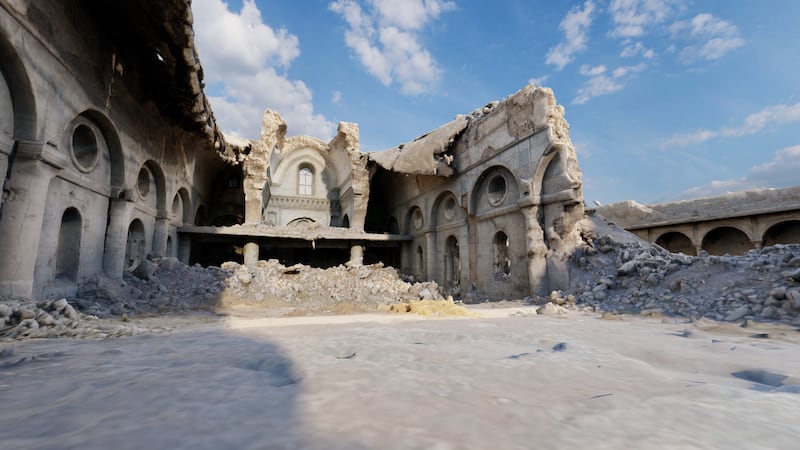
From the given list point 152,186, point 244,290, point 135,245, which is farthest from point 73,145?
point 244,290

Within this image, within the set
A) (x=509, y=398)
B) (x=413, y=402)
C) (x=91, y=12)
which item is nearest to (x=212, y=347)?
(x=413, y=402)

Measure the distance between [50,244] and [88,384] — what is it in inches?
263

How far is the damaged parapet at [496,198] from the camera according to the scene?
32.2 feet

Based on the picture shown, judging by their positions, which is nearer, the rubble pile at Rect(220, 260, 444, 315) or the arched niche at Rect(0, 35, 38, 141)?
the arched niche at Rect(0, 35, 38, 141)

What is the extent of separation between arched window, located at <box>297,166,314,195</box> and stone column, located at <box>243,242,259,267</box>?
6815 millimetres

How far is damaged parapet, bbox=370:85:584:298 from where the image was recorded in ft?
32.2

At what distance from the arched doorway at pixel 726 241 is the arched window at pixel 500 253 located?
43.2 feet

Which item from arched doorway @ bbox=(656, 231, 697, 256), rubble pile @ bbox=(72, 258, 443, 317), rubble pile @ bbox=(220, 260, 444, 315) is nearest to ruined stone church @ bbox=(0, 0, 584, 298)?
rubble pile @ bbox=(72, 258, 443, 317)

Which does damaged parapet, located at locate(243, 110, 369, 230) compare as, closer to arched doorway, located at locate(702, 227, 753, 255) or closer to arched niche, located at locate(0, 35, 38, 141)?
arched niche, located at locate(0, 35, 38, 141)

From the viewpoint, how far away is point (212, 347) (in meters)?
3.00

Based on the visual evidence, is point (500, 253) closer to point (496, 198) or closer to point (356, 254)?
point (496, 198)

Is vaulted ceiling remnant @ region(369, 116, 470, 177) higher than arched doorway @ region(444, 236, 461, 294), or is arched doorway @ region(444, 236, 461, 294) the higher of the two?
vaulted ceiling remnant @ region(369, 116, 470, 177)

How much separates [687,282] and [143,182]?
14.7 metres

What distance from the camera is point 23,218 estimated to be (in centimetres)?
532
